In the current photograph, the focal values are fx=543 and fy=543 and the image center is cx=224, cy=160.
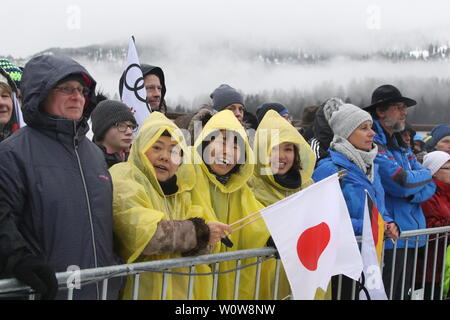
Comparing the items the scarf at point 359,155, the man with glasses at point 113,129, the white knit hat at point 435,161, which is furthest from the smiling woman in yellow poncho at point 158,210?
the white knit hat at point 435,161

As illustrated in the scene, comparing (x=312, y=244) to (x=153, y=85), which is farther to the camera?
(x=153, y=85)

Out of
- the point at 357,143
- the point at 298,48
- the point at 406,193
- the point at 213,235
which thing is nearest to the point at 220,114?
the point at 213,235

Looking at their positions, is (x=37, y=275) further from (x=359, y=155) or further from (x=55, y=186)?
(x=359, y=155)

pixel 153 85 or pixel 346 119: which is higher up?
pixel 153 85

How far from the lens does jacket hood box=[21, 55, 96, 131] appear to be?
2191 millimetres

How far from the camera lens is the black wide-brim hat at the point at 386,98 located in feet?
14.4

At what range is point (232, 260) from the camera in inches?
109

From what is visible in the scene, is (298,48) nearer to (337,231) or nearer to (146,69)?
Result: (146,69)

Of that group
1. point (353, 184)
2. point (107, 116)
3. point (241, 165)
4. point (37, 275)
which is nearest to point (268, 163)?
point (241, 165)

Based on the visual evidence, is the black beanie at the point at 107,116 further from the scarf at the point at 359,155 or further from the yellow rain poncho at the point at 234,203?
the scarf at the point at 359,155

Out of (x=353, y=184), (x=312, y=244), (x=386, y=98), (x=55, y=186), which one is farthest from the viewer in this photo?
(x=386, y=98)

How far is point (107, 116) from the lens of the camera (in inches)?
140

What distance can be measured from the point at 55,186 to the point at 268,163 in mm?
1521

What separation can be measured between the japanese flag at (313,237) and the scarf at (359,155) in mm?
691
